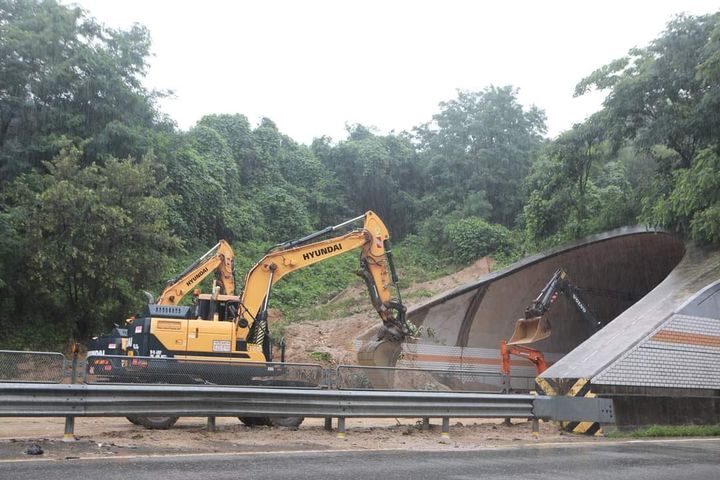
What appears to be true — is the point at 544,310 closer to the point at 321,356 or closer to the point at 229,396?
the point at 321,356

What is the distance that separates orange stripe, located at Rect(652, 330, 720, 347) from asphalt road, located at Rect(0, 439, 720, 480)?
516cm

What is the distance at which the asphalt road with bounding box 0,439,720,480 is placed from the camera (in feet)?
22.7

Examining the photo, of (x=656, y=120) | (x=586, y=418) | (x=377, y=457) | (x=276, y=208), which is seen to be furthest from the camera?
(x=276, y=208)

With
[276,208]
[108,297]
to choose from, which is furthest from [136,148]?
[276,208]

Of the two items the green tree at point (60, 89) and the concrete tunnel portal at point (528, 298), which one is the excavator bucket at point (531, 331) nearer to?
the concrete tunnel portal at point (528, 298)

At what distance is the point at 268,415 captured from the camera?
1078cm

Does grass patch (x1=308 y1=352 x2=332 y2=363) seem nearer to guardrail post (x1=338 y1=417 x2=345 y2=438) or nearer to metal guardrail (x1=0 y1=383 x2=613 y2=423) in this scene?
metal guardrail (x1=0 y1=383 x2=613 y2=423)

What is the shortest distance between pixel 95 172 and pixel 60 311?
601 cm

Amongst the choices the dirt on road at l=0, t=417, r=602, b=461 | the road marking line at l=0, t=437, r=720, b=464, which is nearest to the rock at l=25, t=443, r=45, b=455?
the dirt on road at l=0, t=417, r=602, b=461

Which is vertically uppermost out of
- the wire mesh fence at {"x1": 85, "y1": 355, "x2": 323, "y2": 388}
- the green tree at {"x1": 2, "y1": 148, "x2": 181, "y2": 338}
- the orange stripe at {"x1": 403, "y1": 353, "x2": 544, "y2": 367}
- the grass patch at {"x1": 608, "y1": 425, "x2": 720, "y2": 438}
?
the green tree at {"x1": 2, "y1": 148, "x2": 181, "y2": 338}

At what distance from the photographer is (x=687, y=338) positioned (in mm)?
15375

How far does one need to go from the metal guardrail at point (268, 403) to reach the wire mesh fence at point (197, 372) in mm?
2293

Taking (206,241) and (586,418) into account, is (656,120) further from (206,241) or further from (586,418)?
(206,241)

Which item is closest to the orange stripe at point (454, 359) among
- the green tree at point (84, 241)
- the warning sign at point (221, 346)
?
the green tree at point (84, 241)
